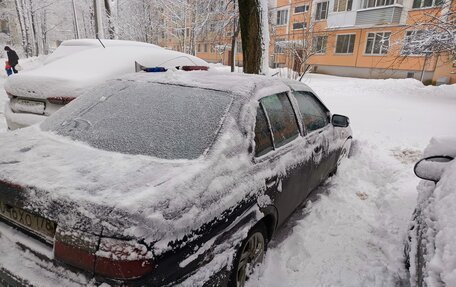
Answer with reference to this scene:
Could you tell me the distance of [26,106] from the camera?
4410 millimetres

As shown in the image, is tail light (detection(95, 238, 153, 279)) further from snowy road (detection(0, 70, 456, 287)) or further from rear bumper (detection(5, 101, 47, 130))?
rear bumper (detection(5, 101, 47, 130))

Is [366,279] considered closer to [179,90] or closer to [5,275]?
[179,90]

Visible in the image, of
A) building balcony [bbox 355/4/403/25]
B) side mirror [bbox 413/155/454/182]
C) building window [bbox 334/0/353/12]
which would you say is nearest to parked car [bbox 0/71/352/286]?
side mirror [bbox 413/155/454/182]

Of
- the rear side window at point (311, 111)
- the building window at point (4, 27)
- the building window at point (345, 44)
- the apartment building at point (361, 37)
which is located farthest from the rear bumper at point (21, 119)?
the building window at point (4, 27)

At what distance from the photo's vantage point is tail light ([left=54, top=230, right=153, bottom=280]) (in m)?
1.40

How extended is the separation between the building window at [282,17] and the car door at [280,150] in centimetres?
3055

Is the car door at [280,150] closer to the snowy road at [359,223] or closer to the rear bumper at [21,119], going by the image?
the snowy road at [359,223]

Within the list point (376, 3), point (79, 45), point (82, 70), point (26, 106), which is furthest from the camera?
point (376, 3)

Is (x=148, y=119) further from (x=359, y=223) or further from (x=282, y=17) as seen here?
(x=282, y=17)

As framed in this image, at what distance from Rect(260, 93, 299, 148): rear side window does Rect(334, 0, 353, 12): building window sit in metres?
25.1

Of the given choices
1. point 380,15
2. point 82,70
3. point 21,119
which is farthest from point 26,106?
point 380,15

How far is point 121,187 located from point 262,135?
1.21 meters

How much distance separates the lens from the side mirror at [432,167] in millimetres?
2471

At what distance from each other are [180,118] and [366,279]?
215 centimetres
